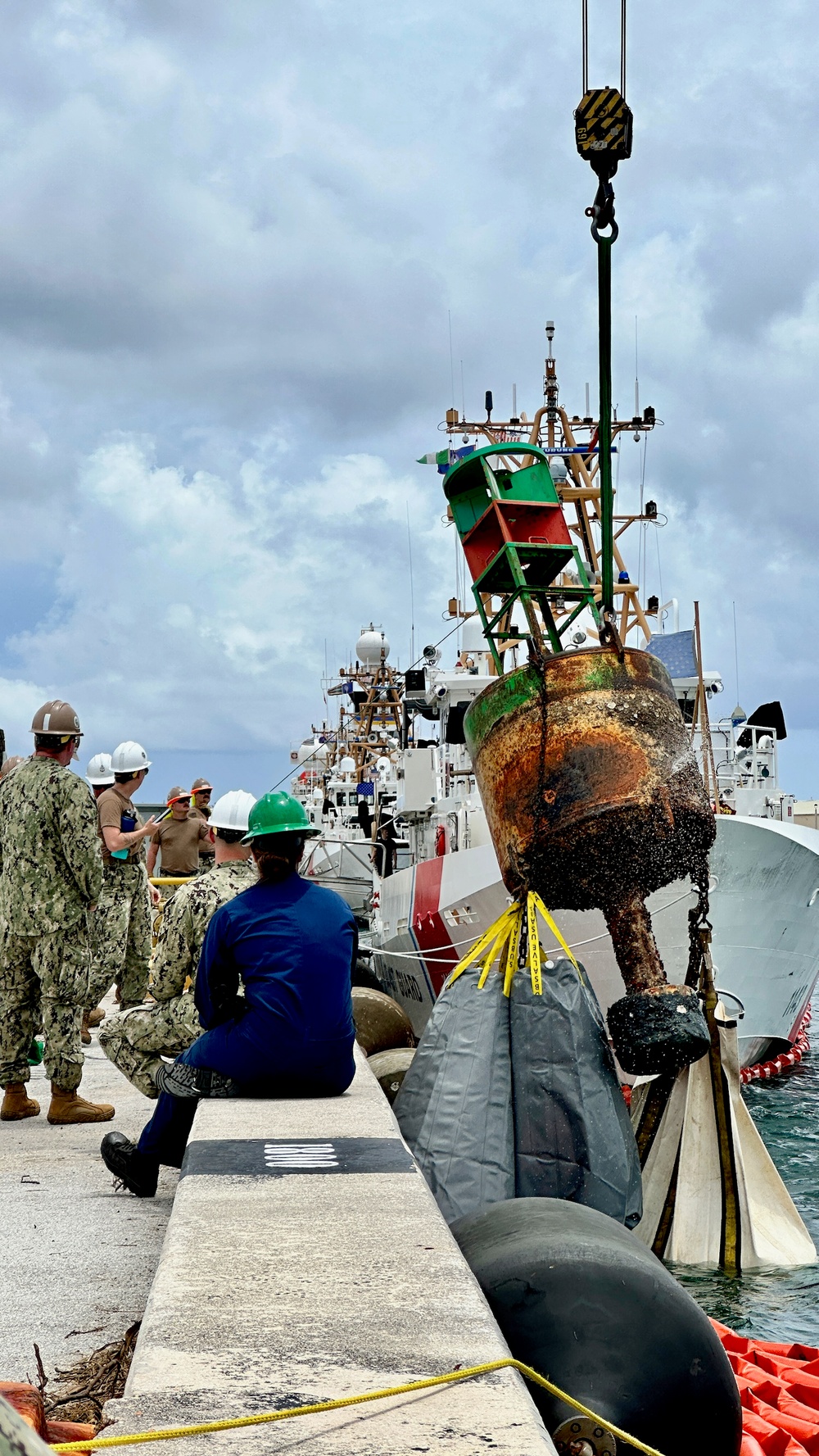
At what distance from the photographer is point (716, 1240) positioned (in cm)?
693

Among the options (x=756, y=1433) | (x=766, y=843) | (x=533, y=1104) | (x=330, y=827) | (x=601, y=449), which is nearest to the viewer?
(x=756, y=1433)

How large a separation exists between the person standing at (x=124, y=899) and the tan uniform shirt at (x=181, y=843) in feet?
7.23

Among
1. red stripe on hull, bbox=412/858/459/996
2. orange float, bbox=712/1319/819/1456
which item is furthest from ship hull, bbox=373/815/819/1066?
orange float, bbox=712/1319/819/1456

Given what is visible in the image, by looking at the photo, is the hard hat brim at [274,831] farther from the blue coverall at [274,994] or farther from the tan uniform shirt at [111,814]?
the tan uniform shirt at [111,814]

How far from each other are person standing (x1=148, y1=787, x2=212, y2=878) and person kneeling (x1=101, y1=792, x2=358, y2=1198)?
6.56 metres

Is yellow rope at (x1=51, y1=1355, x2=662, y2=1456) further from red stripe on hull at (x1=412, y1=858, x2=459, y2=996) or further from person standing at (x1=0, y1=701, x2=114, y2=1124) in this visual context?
red stripe on hull at (x1=412, y1=858, x2=459, y2=996)

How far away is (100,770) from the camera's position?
410 inches

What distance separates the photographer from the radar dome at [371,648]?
1720 inches

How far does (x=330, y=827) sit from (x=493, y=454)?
3207 cm

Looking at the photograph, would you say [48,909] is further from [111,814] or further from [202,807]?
[202,807]

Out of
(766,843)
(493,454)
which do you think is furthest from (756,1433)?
(766,843)

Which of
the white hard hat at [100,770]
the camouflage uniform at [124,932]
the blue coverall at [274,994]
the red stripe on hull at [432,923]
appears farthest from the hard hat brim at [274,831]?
the red stripe on hull at [432,923]

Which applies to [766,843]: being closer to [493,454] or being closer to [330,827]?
[493,454]

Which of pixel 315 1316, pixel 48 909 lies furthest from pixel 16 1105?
pixel 315 1316
